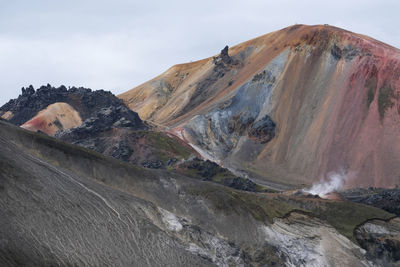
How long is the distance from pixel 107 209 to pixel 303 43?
4973 inches

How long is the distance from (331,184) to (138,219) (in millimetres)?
79452

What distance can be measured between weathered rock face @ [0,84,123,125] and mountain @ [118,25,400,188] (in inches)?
842

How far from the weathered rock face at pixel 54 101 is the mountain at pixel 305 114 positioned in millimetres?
21393

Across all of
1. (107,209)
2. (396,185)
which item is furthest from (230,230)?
(396,185)

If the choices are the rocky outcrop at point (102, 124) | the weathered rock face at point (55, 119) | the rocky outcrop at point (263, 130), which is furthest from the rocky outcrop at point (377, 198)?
the weathered rock face at point (55, 119)

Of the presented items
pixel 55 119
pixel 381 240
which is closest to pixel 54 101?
pixel 55 119

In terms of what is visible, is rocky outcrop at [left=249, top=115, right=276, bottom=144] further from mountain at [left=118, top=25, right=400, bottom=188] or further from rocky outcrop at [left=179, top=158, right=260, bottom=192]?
rocky outcrop at [left=179, top=158, right=260, bottom=192]

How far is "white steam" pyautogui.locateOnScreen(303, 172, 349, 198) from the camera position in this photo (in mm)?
114988

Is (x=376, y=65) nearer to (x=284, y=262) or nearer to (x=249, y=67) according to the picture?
(x=249, y=67)

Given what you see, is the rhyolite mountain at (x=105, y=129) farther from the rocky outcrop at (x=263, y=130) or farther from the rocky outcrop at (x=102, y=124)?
the rocky outcrop at (x=263, y=130)

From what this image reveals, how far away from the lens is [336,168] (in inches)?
4889

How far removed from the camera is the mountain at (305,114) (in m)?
126

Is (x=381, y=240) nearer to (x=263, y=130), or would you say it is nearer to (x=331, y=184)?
(x=331, y=184)

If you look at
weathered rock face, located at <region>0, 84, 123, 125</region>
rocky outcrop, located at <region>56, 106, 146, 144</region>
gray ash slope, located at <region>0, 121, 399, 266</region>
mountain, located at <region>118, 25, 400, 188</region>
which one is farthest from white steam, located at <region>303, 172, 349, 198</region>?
weathered rock face, located at <region>0, 84, 123, 125</region>
